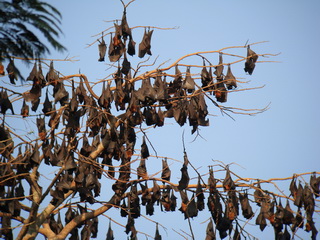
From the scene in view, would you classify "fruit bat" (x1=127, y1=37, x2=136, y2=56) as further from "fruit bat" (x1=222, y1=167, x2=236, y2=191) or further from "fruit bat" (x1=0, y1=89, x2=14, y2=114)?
"fruit bat" (x1=222, y1=167, x2=236, y2=191)

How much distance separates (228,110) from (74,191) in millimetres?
3298

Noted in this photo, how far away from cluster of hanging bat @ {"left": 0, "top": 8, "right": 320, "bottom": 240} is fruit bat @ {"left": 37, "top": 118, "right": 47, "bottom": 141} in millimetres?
19

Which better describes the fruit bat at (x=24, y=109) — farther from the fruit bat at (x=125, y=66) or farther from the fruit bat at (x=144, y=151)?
the fruit bat at (x=144, y=151)

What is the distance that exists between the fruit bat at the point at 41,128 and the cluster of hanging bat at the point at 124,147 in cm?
2

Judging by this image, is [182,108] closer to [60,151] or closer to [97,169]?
[97,169]

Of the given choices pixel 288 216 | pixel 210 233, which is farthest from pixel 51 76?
pixel 288 216

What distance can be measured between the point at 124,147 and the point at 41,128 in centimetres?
171

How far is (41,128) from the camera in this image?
415 inches

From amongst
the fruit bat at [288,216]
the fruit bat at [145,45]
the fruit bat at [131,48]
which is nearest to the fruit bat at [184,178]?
the fruit bat at [288,216]

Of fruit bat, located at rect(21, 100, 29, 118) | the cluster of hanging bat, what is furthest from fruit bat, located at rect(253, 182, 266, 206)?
fruit bat, located at rect(21, 100, 29, 118)

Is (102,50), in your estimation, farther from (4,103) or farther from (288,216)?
(288,216)

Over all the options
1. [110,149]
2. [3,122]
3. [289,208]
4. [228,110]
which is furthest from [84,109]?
[289,208]

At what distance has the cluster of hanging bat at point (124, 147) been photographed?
9.47 m

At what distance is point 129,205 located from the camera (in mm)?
10211
